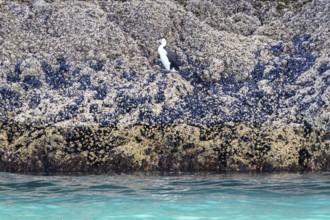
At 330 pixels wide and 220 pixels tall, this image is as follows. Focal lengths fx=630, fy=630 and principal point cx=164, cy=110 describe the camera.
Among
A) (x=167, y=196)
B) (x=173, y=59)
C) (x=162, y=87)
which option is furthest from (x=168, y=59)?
(x=167, y=196)

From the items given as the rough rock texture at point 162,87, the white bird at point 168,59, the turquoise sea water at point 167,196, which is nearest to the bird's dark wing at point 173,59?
the white bird at point 168,59

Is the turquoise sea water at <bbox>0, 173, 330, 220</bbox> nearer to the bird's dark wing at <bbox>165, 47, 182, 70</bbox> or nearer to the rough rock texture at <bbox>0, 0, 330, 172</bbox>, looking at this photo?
the rough rock texture at <bbox>0, 0, 330, 172</bbox>

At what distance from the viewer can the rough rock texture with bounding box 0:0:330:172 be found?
31.3 feet

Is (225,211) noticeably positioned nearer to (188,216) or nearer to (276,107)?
(188,216)

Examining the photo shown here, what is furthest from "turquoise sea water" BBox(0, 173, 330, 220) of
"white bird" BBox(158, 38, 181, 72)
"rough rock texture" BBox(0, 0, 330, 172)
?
"white bird" BBox(158, 38, 181, 72)

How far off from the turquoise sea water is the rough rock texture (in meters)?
0.46

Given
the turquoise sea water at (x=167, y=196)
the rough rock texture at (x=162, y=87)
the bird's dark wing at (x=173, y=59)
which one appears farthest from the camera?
the bird's dark wing at (x=173, y=59)

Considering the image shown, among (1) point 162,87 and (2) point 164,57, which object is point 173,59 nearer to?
(2) point 164,57

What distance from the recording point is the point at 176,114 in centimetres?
991

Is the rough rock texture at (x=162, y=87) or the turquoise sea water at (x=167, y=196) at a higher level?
the rough rock texture at (x=162, y=87)

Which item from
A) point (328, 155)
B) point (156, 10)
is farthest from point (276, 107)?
point (156, 10)

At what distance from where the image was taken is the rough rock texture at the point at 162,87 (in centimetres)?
953

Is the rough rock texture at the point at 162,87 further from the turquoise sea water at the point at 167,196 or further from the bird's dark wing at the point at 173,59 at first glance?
the turquoise sea water at the point at 167,196

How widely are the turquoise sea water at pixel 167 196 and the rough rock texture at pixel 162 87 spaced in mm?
458
